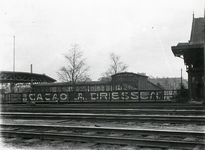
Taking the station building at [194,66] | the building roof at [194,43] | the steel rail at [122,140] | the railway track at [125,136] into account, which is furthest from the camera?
the station building at [194,66]

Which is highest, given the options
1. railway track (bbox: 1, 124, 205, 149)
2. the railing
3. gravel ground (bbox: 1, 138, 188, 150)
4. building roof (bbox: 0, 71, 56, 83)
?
building roof (bbox: 0, 71, 56, 83)

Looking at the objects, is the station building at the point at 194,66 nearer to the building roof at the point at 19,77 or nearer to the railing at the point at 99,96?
the railing at the point at 99,96

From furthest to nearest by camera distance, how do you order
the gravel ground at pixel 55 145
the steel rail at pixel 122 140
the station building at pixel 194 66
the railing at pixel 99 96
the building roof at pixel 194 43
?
the railing at pixel 99 96 < the station building at pixel 194 66 < the building roof at pixel 194 43 < the gravel ground at pixel 55 145 < the steel rail at pixel 122 140

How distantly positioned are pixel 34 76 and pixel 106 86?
590 inches

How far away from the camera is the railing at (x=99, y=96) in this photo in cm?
2423

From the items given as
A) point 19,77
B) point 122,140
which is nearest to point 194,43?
point 122,140

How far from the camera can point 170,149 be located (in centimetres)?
641

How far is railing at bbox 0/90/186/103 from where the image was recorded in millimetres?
24234

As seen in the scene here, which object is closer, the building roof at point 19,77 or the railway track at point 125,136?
the railway track at point 125,136

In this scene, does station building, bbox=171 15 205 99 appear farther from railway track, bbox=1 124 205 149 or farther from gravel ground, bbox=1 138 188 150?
gravel ground, bbox=1 138 188 150

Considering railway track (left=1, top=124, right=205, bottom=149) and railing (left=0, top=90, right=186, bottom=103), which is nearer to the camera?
railway track (left=1, top=124, right=205, bottom=149)

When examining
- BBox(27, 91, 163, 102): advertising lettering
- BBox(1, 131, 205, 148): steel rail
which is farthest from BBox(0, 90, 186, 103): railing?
BBox(1, 131, 205, 148): steel rail

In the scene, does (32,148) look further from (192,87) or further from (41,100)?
(41,100)

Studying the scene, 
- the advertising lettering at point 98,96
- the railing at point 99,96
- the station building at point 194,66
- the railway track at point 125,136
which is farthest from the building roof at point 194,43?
the railway track at point 125,136
